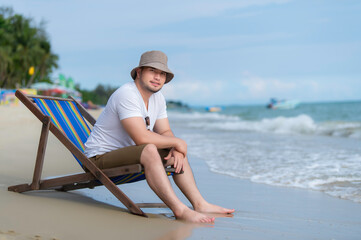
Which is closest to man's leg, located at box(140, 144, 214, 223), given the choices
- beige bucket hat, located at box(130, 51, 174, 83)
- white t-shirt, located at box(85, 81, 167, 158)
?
white t-shirt, located at box(85, 81, 167, 158)

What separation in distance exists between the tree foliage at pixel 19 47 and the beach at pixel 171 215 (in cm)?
4330

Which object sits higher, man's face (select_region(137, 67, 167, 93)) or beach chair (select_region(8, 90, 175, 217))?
man's face (select_region(137, 67, 167, 93))

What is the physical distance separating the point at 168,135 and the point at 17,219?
1341 mm

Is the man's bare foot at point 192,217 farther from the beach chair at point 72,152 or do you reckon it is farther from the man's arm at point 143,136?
the man's arm at point 143,136

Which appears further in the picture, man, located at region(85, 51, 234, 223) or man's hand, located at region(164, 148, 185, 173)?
man's hand, located at region(164, 148, 185, 173)

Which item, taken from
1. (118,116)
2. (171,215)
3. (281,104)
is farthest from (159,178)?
(281,104)

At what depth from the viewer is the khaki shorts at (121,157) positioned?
3197 millimetres

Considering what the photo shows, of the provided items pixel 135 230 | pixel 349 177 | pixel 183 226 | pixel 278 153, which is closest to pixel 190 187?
pixel 183 226

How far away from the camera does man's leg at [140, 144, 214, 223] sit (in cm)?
314

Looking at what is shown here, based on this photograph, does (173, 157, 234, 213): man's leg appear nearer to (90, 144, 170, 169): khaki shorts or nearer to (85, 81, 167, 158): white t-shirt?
(90, 144, 170, 169): khaki shorts

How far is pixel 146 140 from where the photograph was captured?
323 cm

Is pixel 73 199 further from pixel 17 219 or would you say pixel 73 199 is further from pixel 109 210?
pixel 17 219

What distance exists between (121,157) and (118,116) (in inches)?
12.9

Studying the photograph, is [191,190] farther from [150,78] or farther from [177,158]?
[150,78]
